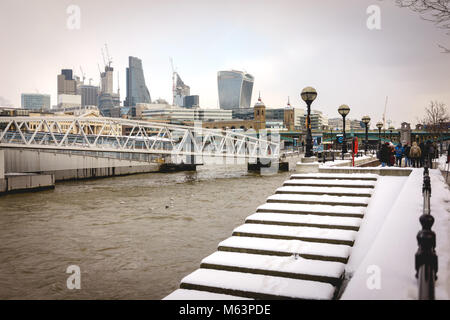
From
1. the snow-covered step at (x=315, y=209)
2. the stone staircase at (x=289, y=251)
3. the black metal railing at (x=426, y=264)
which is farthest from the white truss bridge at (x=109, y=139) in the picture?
the black metal railing at (x=426, y=264)

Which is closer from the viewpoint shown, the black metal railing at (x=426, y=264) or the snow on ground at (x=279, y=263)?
the black metal railing at (x=426, y=264)

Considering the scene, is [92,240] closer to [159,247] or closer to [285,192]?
[159,247]

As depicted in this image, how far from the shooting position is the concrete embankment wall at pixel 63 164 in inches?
1887

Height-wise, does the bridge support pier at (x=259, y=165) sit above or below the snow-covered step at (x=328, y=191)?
below

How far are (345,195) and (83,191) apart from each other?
33.1 metres

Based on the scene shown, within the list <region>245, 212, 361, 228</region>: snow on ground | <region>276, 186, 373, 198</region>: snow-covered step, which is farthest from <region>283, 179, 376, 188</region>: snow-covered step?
<region>245, 212, 361, 228</region>: snow on ground

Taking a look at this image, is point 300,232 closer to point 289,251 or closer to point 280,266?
point 289,251

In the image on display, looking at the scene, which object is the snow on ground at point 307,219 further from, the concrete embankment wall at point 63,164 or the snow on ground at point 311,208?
the concrete embankment wall at point 63,164

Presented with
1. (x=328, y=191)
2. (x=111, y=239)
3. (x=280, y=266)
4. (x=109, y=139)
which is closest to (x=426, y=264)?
(x=280, y=266)

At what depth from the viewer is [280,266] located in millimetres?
7395

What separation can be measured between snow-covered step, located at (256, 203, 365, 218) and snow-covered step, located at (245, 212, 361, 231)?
25 cm
